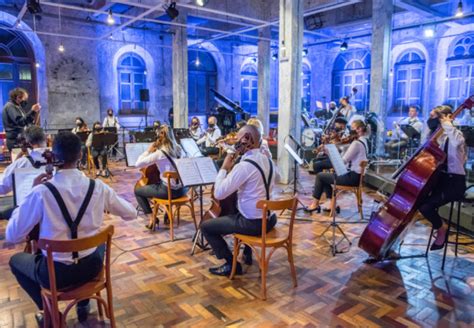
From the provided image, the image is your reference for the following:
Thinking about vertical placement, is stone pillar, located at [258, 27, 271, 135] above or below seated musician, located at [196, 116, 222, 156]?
above

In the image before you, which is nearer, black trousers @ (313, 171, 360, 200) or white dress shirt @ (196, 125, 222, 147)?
black trousers @ (313, 171, 360, 200)

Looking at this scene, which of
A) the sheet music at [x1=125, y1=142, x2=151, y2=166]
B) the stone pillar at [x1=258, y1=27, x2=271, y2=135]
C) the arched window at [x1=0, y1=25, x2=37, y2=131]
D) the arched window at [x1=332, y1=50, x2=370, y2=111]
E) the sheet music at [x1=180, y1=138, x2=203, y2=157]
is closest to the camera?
the sheet music at [x1=125, y1=142, x2=151, y2=166]

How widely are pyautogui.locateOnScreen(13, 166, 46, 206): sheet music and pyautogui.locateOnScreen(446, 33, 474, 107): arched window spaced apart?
498 inches

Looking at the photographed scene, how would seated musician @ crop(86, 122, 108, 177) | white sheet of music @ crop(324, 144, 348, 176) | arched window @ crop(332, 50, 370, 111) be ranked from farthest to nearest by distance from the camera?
arched window @ crop(332, 50, 370, 111) < seated musician @ crop(86, 122, 108, 177) < white sheet of music @ crop(324, 144, 348, 176)

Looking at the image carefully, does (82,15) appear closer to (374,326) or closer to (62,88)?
(62,88)

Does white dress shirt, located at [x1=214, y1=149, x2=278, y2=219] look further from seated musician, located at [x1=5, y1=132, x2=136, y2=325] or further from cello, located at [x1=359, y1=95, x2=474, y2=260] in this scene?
cello, located at [x1=359, y1=95, x2=474, y2=260]

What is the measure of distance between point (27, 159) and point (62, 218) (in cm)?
148

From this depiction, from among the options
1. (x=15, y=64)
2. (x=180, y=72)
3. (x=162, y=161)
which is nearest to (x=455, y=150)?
(x=162, y=161)

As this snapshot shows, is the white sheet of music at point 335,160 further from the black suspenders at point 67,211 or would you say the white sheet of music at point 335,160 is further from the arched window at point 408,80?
the arched window at point 408,80

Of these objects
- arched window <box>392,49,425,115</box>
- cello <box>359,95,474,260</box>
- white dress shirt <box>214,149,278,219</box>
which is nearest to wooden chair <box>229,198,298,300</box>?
white dress shirt <box>214,149,278,219</box>

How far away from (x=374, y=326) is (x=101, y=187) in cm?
195

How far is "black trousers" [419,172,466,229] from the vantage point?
3.47 m

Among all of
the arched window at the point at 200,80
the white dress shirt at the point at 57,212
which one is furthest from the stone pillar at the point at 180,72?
the white dress shirt at the point at 57,212

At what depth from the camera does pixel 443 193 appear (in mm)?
3531
